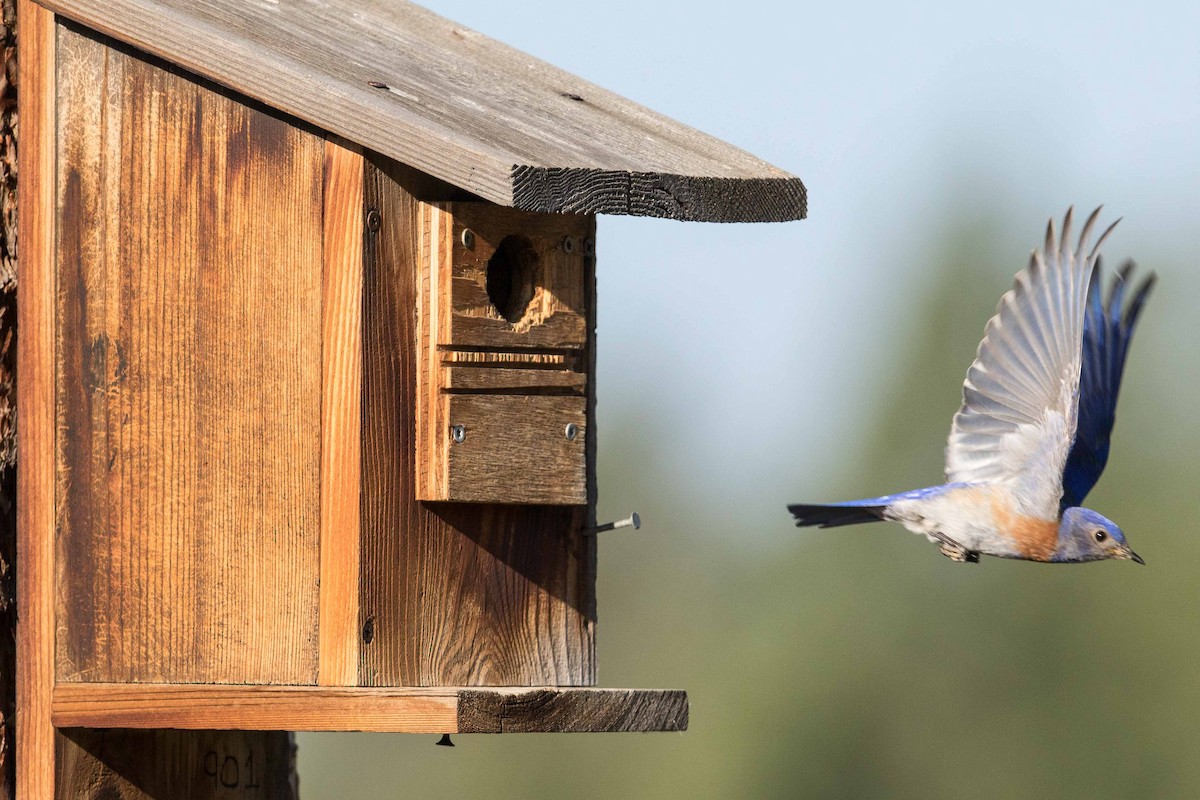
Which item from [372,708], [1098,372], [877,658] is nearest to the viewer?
[372,708]

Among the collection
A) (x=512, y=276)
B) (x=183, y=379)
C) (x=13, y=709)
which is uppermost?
(x=512, y=276)

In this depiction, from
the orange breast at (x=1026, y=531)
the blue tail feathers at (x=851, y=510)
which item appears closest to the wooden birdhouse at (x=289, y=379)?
the blue tail feathers at (x=851, y=510)

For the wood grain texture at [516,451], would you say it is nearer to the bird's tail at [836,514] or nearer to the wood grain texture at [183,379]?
the wood grain texture at [183,379]

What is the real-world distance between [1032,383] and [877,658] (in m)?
10.8

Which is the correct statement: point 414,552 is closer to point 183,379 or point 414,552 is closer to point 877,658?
point 183,379

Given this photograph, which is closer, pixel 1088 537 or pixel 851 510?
pixel 1088 537

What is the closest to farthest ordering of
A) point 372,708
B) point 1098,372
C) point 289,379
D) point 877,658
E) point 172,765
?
1. point 372,708
2. point 289,379
3. point 172,765
4. point 1098,372
5. point 877,658

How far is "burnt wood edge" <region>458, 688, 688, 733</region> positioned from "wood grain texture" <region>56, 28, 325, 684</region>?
0.47 m

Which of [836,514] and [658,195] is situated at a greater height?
A: [658,195]

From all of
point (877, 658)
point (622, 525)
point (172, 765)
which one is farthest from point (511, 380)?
point (877, 658)

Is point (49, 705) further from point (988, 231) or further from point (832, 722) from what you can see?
point (988, 231)

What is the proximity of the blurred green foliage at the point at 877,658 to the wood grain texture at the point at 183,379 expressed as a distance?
10.3 m

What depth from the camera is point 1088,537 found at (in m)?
4.80

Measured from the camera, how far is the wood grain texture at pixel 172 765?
3650 millimetres
